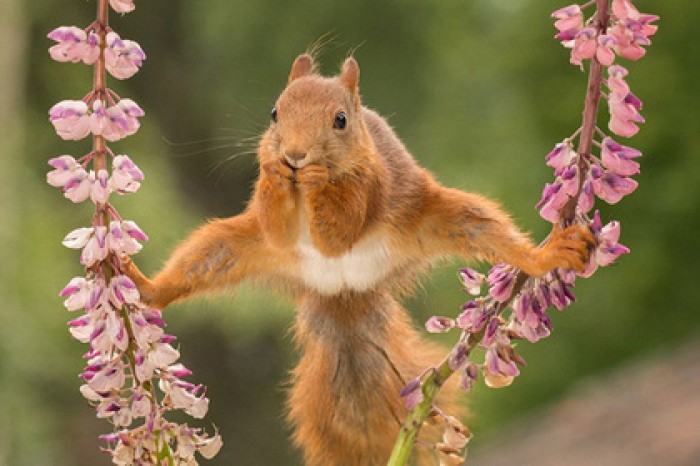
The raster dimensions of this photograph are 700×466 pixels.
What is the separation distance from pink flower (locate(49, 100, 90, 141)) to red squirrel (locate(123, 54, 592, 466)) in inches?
6.0

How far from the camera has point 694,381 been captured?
273 centimetres

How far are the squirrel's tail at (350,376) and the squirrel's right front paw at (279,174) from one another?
5.0 inches

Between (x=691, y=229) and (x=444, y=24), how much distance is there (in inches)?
30.6

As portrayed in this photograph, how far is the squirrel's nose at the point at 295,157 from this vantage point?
2.21 ft

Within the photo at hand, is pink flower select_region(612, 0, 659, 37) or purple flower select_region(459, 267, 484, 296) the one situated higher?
pink flower select_region(612, 0, 659, 37)

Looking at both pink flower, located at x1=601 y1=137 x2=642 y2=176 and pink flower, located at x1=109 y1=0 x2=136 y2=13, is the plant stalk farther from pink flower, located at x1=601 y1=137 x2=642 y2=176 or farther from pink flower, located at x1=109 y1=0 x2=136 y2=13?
pink flower, located at x1=109 y1=0 x2=136 y2=13

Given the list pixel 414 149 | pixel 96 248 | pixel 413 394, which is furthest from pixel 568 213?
pixel 414 149

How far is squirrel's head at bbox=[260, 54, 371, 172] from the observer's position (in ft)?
2.26

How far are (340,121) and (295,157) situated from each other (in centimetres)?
5

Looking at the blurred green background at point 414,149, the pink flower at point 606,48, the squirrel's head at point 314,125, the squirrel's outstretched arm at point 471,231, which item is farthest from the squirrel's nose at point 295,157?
the blurred green background at point 414,149

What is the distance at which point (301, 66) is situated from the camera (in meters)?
0.74

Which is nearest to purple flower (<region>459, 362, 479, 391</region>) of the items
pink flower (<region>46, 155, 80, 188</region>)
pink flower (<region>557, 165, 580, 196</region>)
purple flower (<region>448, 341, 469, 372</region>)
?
purple flower (<region>448, 341, 469, 372</region>)

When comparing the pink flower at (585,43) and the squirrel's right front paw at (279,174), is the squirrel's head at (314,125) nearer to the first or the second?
the squirrel's right front paw at (279,174)

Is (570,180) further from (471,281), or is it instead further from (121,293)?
(121,293)
